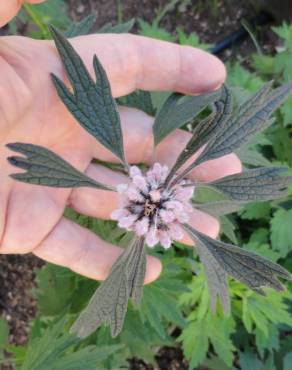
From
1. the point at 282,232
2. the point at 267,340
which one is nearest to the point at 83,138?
the point at 282,232

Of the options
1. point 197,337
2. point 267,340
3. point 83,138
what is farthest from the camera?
point 267,340

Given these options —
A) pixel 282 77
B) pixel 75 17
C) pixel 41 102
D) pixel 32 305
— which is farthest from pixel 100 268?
pixel 75 17

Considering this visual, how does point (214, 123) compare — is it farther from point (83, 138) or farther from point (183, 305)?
point (183, 305)

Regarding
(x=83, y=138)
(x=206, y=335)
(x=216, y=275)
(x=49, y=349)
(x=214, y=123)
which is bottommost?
(x=49, y=349)

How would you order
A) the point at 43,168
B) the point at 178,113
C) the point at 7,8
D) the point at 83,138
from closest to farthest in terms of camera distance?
the point at 43,168, the point at 7,8, the point at 178,113, the point at 83,138

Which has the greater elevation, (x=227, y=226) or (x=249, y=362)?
(x=227, y=226)

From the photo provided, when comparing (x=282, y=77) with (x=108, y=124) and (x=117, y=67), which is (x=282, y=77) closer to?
(x=117, y=67)

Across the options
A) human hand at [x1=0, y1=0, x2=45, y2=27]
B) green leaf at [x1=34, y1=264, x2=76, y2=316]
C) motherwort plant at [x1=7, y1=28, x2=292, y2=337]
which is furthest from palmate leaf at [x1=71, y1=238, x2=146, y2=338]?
human hand at [x1=0, y1=0, x2=45, y2=27]
